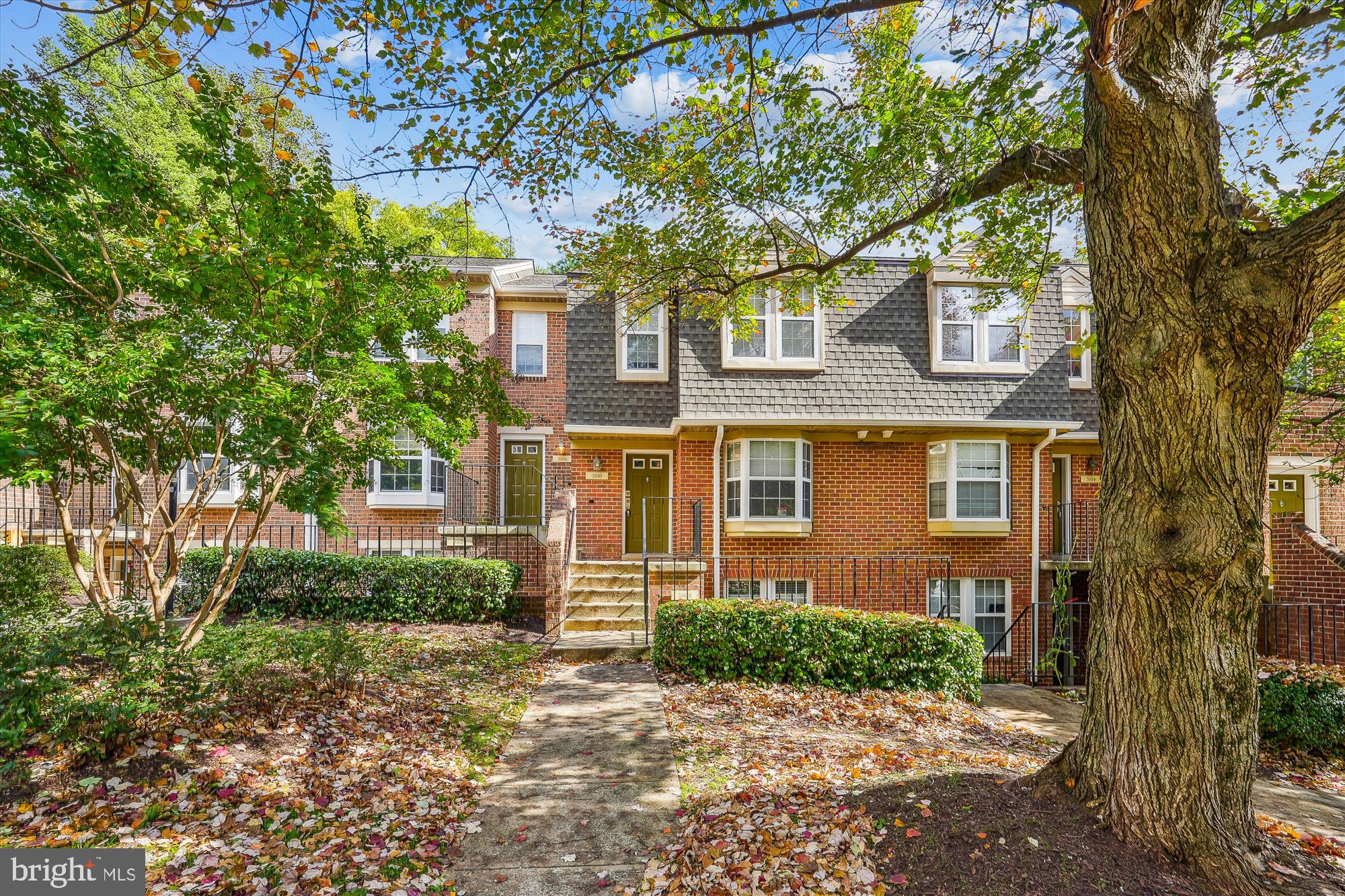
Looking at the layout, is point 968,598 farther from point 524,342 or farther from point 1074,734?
point 524,342

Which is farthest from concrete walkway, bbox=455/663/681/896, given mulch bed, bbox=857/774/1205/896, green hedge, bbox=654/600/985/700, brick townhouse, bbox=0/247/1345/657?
brick townhouse, bbox=0/247/1345/657

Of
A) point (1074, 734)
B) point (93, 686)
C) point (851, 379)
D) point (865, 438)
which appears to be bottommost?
point (1074, 734)

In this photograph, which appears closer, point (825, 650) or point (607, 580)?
point (825, 650)

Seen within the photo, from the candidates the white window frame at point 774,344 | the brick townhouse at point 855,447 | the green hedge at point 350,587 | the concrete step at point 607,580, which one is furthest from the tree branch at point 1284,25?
the green hedge at point 350,587

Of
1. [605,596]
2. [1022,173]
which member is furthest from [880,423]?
[1022,173]

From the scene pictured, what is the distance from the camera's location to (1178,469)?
2.94 m

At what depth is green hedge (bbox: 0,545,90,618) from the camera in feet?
21.5

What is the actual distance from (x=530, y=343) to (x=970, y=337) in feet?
33.0

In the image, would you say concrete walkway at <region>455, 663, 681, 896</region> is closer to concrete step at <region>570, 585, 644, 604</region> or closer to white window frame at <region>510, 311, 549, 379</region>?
concrete step at <region>570, 585, 644, 604</region>

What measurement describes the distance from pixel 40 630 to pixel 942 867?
20.1ft

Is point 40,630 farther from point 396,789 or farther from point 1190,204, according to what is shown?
point 1190,204

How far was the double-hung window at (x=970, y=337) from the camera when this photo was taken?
35.4 feet

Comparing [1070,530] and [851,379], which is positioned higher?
[851,379]

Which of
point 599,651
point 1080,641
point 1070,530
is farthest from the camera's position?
point 1070,530
